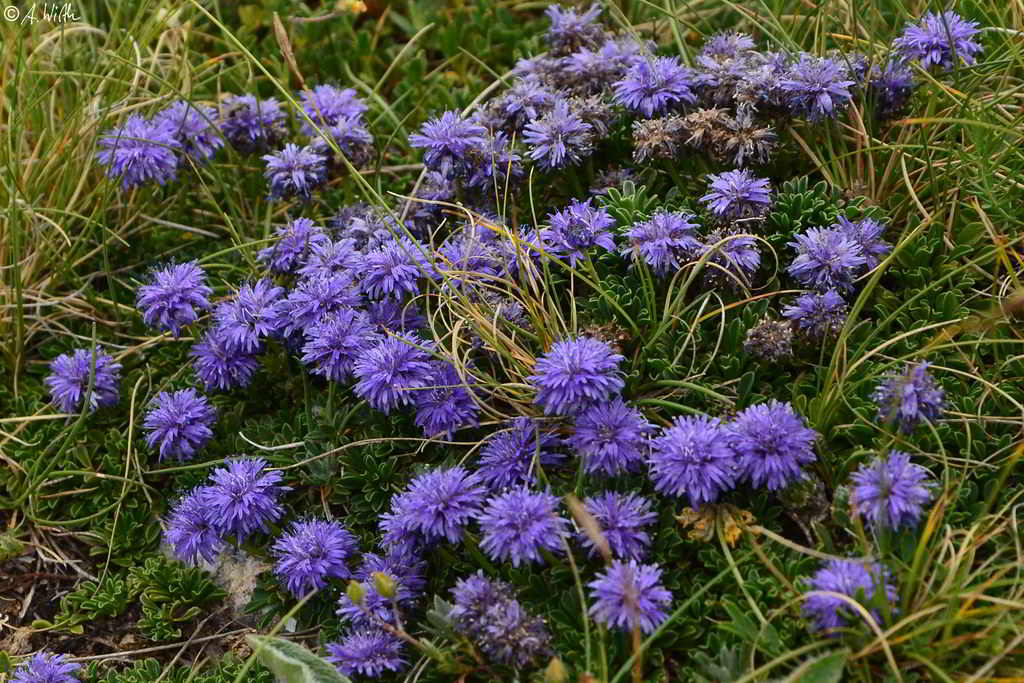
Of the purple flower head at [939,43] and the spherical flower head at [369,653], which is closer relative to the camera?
the spherical flower head at [369,653]

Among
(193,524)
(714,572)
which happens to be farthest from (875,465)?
(193,524)

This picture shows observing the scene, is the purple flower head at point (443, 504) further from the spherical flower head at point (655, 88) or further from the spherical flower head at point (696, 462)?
the spherical flower head at point (655, 88)

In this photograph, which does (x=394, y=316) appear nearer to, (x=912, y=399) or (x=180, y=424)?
(x=180, y=424)

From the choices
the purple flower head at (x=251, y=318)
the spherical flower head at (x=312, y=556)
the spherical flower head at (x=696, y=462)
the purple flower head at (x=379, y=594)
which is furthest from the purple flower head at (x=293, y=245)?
the spherical flower head at (x=696, y=462)

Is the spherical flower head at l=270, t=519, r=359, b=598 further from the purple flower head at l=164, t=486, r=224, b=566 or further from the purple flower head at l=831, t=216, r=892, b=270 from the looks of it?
the purple flower head at l=831, t=216, r=892, b=270

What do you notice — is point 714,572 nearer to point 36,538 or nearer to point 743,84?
point 743,84

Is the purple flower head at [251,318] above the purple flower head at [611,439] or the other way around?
the other way around
